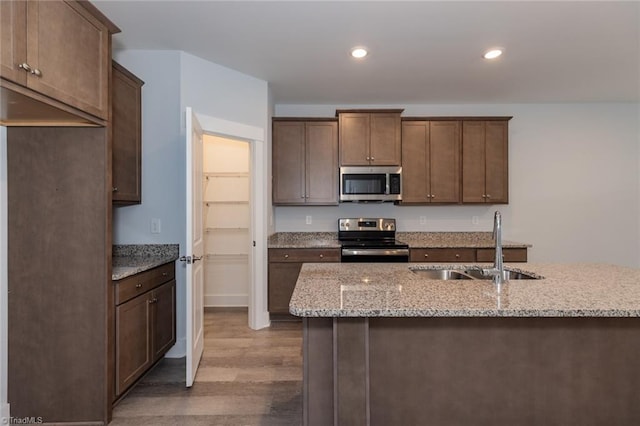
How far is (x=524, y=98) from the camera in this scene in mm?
4227

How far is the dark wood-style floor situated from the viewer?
212 cm

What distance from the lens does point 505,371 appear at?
1.58 m

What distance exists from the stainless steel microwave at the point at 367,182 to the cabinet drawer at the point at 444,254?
74 cm

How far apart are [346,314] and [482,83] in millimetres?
3363

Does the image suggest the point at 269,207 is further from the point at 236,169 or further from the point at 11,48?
the point at 11,48

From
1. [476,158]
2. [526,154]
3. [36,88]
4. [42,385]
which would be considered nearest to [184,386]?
[42,385]

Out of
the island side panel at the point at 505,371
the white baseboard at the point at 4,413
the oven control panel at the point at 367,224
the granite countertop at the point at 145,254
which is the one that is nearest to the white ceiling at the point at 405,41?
the oven control panel at the point at 367,224

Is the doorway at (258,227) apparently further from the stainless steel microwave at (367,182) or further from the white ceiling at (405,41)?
the stainless steel microwave at (367,182)

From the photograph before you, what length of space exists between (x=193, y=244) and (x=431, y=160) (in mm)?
2928

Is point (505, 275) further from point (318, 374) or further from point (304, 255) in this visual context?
point (304, 255)

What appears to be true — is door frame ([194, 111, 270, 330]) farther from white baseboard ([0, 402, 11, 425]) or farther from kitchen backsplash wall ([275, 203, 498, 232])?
white baseboard ([0, 402, 11, 425])

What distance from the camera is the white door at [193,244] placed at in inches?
95.7

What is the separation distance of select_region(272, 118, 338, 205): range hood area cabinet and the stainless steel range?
1.52 feet

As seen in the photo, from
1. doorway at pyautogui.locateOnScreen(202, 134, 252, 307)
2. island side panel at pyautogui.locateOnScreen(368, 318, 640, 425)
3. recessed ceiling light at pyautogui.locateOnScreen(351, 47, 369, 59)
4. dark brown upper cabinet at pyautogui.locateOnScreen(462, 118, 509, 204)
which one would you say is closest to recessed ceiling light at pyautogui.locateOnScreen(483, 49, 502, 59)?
recessed ceiling light at pyautogui.locateOnScreen(351, 47, 369, 59)
